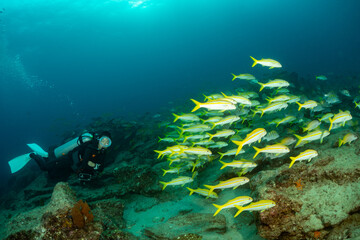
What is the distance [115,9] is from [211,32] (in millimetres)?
126671

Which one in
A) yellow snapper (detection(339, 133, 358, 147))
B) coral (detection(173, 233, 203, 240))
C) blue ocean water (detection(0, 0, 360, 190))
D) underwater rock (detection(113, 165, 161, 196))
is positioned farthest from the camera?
blue ocean water (detection(0, 0, 360, 190))

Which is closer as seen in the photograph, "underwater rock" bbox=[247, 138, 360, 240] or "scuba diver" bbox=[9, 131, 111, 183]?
"underwater rock" bbox=[247, 138, 360, 240]

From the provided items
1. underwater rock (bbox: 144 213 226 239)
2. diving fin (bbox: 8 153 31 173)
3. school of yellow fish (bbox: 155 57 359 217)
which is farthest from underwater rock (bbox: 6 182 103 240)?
diving fin (bbox: 8 153 31 173)

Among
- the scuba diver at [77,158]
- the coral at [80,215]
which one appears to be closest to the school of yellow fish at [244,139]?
the coral at [80,215]

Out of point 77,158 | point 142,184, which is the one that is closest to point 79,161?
point 77,158

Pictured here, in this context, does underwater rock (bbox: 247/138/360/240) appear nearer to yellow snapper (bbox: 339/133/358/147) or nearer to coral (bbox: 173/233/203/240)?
yellow snapper (bbox: 339/133/358/147)

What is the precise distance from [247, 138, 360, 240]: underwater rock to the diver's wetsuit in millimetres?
5102

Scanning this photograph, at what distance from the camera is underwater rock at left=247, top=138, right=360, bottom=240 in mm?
3088

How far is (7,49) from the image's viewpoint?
4369cm

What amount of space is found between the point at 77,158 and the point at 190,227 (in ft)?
17.3

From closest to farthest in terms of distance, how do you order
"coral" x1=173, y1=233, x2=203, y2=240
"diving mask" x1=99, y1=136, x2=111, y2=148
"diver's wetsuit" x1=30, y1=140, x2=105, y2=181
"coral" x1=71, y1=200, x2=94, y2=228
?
"coral" x1=71, y1=200, x2=94, y2=228 → "coral" x1=173, y1=233, x2=203, y2=240 → "diver's wetsuit" x1=30, y1=140, x2=105, y2=181 → "diving mask" x1=99, y1=136, x2=111, y2=148

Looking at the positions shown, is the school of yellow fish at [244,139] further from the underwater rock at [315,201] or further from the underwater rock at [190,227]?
the underwater rock at [190,227]

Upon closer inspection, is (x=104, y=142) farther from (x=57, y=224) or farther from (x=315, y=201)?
(x=315, y=201)

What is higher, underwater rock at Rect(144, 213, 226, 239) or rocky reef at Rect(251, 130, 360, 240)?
rocky reef at Rect(251, 130, 360, 240)
